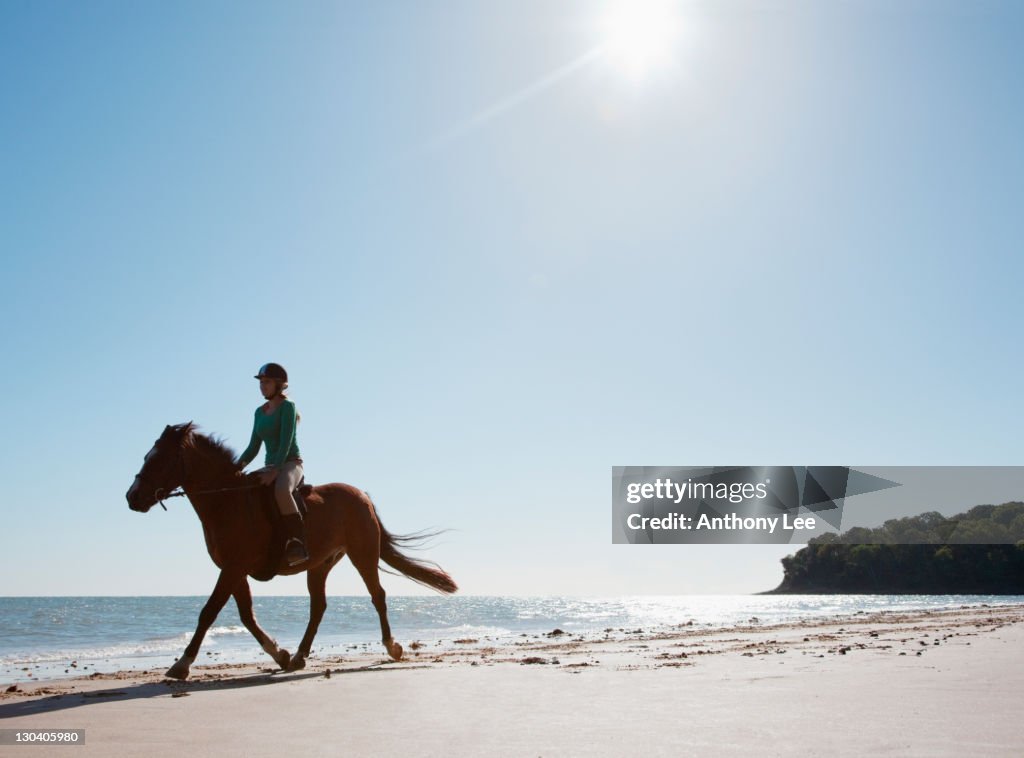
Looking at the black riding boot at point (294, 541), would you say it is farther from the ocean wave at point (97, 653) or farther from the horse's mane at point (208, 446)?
the ocean wave at point (97, 653)

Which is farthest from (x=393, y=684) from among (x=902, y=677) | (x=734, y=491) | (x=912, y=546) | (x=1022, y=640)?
(x=912, y=546)

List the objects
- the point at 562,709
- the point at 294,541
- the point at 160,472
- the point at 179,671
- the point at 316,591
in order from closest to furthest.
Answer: the point at 562,709, the point at 179,671, the point at 160,472, the point at 294,541, the point at 316,591

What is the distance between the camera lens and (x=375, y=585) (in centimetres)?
996

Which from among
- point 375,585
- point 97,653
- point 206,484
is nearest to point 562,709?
point 206,484

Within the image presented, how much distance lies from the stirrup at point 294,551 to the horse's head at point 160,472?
4.10 ft

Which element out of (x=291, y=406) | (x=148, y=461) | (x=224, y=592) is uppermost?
(x=291, y=406)

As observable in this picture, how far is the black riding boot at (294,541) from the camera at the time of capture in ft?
27.1

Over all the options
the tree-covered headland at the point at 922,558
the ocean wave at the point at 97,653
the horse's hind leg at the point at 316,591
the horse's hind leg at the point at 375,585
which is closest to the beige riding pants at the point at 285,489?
the horse's hind leg at the point at 316,591

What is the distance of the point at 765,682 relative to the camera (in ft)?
21.0

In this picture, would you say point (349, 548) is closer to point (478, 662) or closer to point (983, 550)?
point (478, 662)

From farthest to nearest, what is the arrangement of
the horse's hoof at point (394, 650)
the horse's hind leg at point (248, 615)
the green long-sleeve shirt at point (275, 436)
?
1. the horse's hoof at point (394, 650)
2. the green long-sleeve shirt at point (275, 436)
3. the horse's hind leg at point (248, 615)

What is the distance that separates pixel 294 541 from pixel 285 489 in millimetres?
541

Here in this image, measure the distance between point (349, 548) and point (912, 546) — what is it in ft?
382

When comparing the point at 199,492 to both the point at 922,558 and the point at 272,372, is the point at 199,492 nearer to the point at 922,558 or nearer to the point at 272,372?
the point at 272,372
